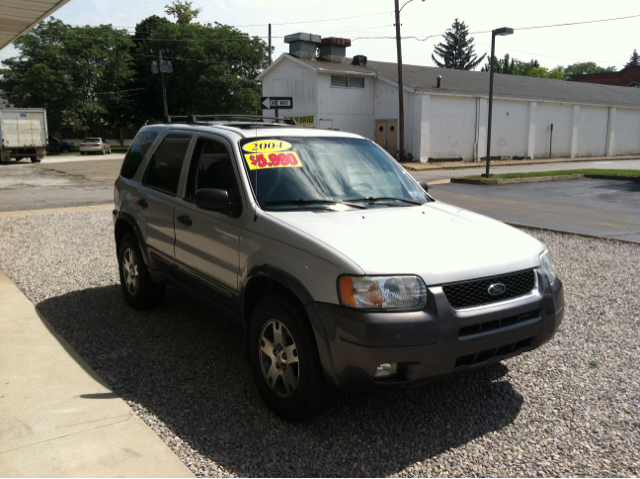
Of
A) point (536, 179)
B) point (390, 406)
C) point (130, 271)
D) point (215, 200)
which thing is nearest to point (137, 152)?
point (130, 271)

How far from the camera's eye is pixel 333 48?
118ft

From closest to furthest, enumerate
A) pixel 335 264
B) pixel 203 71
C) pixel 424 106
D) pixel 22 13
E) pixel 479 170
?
pixel 335 264, pixel 22 13, pixel 479 170, pixel 424 106, pixel 203 71

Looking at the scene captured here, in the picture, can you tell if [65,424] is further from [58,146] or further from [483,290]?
[58,146]

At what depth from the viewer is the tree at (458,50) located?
3767 inches

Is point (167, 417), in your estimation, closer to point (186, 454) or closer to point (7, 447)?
point (186, 454)

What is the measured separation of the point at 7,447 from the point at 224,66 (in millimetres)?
52098

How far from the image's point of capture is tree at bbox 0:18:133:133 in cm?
5253

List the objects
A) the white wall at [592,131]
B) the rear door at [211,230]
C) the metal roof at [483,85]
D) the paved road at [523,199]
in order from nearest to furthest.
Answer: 1. the rear door at [211,230]
2. the paved road at [523,199]
3. the metal roof at [483,85]
4. the white wall at [592,131]

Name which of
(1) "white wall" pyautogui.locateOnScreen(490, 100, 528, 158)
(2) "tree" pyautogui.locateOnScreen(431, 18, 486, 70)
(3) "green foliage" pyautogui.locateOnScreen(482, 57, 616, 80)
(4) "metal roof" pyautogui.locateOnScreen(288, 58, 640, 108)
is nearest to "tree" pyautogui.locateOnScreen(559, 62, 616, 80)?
(3) "green foliage" pyautogui.locateOnScreen(482, 57, 616, 80)

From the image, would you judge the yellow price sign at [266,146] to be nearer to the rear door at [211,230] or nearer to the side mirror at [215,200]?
the rear door at [211,230]

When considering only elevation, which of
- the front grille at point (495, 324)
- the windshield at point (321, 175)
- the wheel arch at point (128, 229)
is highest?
the windshield at point (321, 175)

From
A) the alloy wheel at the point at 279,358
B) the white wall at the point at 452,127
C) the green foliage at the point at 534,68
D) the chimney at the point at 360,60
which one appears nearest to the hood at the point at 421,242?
the alloy wheel at the point at 279,358

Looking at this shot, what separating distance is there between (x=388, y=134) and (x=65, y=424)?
3289cm

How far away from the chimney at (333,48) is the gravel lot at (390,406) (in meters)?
31.9
